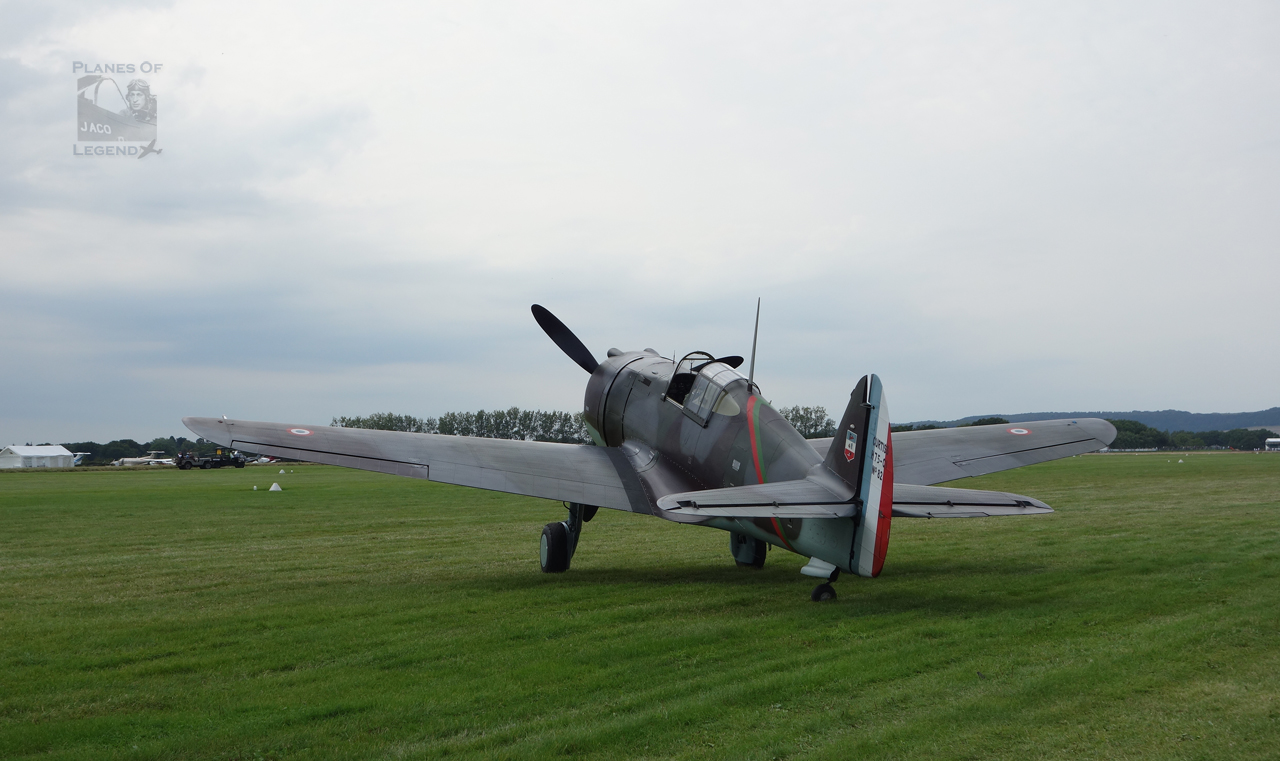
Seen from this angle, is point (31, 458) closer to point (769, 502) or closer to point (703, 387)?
point (703, 387)

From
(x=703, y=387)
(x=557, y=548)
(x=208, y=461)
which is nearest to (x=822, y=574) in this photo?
(x=703, y=387)

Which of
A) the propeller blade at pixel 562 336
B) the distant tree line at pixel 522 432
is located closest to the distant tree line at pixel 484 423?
the distant tree line at pixel 522 432

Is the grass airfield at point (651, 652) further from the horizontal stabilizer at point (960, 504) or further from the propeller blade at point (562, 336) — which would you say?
the propeller blade at point (562, 336)

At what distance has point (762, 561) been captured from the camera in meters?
11.3

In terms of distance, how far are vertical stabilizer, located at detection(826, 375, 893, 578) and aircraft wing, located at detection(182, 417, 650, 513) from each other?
3317mm

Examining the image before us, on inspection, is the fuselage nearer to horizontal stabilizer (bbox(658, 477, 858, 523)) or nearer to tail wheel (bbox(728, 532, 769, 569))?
horizontal stabilizer (bbox(658, 477, 858, 523))

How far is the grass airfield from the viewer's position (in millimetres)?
4320

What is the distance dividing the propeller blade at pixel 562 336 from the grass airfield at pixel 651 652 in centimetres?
379

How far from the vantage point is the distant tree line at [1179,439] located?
11344 centimetres

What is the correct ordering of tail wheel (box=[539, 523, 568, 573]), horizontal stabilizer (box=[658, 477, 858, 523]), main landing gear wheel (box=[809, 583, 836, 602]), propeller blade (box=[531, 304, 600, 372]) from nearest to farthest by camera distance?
horizontal stabilizer (box=[658, 477, 858, 523]), main landing gear wheel (box=[809, 583, 836, 602]), tail wheel (box=[539, 523, 568, 573]), propeller blade (box=[531, 304, 600, 372])

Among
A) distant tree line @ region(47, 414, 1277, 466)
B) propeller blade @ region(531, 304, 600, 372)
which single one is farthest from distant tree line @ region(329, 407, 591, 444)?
propeller blade @ region(531, 304, 600, 372)

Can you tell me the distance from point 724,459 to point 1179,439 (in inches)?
5535

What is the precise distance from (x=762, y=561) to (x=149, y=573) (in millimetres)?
8127

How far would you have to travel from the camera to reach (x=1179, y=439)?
4902 inches
